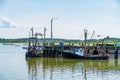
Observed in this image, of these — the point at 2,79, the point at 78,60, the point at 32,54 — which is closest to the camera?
the point at 2,79

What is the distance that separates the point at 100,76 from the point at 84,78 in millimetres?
2330

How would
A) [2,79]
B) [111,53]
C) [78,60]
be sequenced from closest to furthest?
1. [2,79]
2. [78,60]
3. [111,53]

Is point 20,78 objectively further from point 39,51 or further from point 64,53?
point 39,51

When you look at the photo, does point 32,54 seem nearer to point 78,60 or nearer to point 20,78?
point 78,60

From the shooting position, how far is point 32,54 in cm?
6294

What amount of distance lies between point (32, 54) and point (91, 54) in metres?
9.77

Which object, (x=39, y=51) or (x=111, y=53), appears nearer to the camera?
(x=39, y=51)

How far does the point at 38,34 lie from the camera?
72688 millimetres

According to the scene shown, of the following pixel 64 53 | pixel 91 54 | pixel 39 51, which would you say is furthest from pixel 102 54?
pixel 39 51

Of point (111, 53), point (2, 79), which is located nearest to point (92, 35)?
point (111, 53)

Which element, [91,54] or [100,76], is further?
[91,54]

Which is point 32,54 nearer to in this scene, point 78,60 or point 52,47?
point 52,47

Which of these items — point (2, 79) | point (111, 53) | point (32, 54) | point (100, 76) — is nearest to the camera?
point (2, 79)

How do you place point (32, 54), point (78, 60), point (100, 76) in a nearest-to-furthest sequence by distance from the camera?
point (100, 76) → point (78, 60) → point (32, 54)
